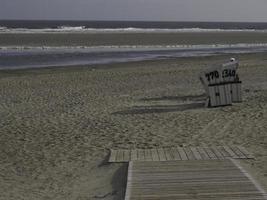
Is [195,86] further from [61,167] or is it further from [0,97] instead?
[61,167]

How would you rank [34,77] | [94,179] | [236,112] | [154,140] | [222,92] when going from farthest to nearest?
[34,77]
[222,92]
[236,112]
[154,140]
[94,179]

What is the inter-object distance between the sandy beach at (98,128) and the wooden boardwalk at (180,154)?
0.75 feet

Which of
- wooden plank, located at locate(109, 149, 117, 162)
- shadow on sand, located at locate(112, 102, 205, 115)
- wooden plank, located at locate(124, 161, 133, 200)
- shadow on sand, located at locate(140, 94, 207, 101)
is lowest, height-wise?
shadow on sand, located at locate(140, 94, 207, 101)

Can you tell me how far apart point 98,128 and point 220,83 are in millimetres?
3620

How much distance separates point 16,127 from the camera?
468 inches

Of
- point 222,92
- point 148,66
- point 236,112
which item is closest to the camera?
point 236,112

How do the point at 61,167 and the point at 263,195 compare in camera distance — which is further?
the point at 61,167

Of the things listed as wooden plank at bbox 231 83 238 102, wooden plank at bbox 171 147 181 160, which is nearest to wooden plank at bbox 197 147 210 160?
wooden plank at bbox 171 147 181 160

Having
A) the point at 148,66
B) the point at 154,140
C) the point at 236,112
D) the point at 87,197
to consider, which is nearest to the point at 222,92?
the point at 236,112

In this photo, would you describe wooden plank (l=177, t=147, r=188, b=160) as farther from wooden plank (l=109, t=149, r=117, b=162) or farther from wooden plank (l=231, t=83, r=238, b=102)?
wooden plank (l=231, t=83, r=238, b=102)

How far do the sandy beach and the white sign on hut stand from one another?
0.28m

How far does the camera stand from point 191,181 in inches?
280

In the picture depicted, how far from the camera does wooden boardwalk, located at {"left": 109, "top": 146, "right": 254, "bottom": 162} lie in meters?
8.58

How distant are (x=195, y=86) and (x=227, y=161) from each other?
34.2ft
